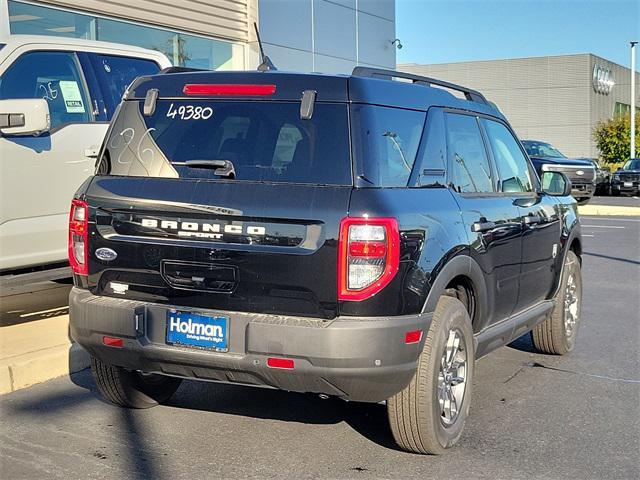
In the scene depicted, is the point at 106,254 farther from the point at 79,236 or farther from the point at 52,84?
the point at 52,84

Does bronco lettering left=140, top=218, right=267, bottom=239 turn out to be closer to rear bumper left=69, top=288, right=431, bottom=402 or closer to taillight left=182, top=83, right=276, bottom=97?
rear bumper left=69, top=288, right=431, bottom=402

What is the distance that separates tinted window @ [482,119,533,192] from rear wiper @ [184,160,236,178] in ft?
6.66

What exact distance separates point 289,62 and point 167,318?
1356 cm

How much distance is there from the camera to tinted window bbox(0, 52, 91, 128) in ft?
22.3

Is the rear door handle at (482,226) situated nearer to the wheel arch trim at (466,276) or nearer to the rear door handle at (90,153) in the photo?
the wheel arch trim at (466,276)

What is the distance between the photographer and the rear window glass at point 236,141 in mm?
4168

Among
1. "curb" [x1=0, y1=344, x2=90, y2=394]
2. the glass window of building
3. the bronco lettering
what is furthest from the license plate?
the glass window of building

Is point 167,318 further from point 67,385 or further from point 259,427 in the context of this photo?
point 67,385

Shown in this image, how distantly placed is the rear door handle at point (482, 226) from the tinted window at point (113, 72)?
3.74m

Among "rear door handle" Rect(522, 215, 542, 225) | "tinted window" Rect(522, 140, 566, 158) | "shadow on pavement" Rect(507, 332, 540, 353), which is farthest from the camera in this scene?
"tinted window" Rect(522, 140, 566, 158)

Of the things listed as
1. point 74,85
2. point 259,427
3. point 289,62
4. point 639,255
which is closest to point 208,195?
point 259,427

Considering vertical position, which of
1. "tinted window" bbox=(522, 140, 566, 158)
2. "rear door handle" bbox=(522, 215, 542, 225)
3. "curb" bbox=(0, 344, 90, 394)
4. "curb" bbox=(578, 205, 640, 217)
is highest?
"tinted window" bbox=(522, 140, 566, 158)

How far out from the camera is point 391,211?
4.00m

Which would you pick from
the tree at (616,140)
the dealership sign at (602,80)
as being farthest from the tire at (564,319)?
the dealership sign at (602,80)
